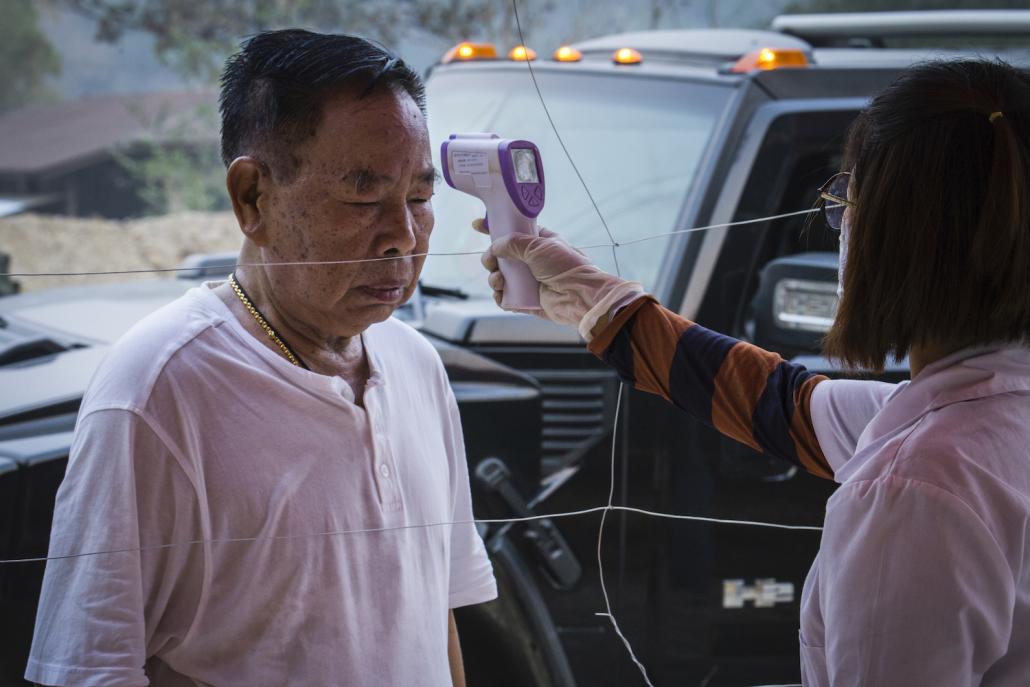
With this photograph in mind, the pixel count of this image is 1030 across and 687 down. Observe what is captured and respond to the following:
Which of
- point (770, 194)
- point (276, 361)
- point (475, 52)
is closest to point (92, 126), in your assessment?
point (475, 52)

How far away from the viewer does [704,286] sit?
8.59 feet

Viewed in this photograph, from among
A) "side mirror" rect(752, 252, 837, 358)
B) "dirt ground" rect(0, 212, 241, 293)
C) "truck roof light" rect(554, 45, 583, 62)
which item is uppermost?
"truck roof light" rect(554, 45, 583, 62)

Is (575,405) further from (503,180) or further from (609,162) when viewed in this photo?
(503,180)

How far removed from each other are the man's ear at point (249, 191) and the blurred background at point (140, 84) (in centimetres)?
333

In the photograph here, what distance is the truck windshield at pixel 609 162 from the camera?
279 cm

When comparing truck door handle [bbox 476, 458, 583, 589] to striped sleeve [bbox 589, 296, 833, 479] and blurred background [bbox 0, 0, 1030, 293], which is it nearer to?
striped sleeve [bbox 589, 296, 833, 479]

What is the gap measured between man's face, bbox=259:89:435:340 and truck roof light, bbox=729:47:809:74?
59.2 inches

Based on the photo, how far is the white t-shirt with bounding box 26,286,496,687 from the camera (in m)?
1.27

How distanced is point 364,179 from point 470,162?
16cm

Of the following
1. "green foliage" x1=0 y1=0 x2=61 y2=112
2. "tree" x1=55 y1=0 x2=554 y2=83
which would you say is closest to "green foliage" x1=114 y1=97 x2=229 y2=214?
"tree" x1=55 y1=0 x2=554 y2=83

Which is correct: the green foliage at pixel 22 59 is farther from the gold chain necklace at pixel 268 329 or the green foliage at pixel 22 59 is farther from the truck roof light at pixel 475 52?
the gold chain necklace at pixel 268 329

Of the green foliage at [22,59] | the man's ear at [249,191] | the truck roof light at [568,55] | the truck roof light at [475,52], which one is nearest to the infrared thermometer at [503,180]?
the man's ear at [249,191]

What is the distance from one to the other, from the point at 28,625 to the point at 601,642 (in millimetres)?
1104

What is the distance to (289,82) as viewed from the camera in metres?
1.40
